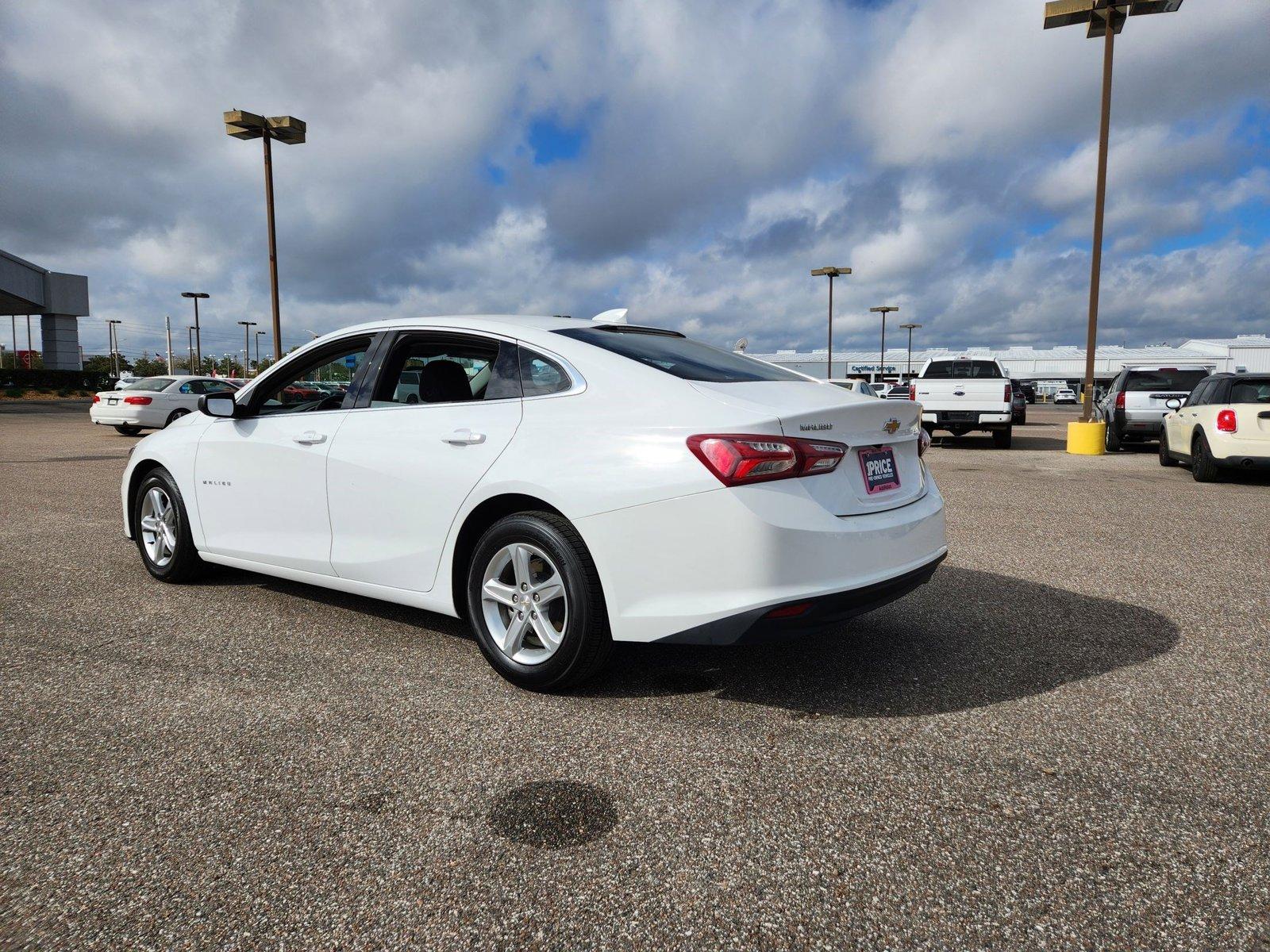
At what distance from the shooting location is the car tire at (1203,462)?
10.7 metres

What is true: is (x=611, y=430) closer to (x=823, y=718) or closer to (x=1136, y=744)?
(x=823, y=718)

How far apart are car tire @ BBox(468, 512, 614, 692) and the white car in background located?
2061 cm

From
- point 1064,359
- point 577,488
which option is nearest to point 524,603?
point 577,488

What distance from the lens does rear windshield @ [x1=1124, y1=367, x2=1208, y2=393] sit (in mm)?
15719

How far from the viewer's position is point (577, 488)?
3277 millimetres

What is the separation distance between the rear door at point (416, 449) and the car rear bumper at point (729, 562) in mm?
742

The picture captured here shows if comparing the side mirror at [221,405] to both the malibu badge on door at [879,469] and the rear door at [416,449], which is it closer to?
the rear door at [416,449]

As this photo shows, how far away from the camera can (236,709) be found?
11.0 feet

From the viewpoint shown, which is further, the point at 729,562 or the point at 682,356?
the point at 682,356

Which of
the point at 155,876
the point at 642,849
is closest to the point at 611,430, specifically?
the point at 642,849

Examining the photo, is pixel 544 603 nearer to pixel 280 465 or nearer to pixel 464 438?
pixel 464 438

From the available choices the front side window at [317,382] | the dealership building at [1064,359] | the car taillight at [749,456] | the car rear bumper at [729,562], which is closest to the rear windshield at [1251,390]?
the car rear bumper at [729,562]

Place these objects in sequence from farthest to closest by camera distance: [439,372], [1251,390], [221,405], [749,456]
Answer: [1251,390] → [221,405] → [439,372] → [749,456]

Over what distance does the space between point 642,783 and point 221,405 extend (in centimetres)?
334
